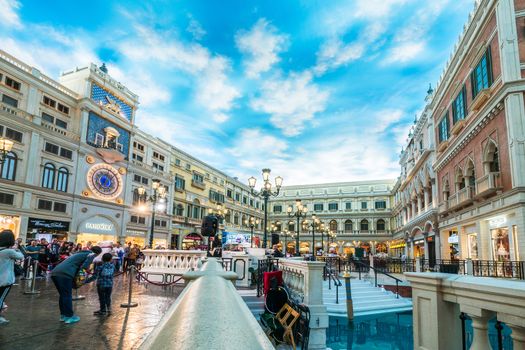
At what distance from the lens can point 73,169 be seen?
25625mm

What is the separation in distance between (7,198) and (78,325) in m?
19.9

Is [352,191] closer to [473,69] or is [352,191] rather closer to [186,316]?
[473,69]

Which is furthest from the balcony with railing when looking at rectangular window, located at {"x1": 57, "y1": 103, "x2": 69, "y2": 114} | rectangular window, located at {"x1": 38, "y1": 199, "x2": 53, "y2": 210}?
rectangular window, located at {"x1": 57, "y1": 103, "x2": 69, "y2": 114}

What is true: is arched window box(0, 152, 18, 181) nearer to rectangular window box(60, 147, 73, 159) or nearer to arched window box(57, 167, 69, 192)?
arched window box(57, 167, 69, 192)

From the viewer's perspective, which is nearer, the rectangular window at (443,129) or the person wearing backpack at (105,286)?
the person wearing backpack at (105,286)

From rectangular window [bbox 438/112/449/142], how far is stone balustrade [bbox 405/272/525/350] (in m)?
22.3

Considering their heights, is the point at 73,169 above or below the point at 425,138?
below

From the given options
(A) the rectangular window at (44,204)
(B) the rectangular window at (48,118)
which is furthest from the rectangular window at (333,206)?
(B) the rectangular window at (48,118)

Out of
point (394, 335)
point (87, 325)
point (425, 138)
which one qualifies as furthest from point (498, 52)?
point (87, 325)

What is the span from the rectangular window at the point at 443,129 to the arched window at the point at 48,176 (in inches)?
1059

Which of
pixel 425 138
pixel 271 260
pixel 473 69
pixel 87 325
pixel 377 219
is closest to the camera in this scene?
pixel 87 325

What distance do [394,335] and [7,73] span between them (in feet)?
84.6

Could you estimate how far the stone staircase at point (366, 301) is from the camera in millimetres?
13314

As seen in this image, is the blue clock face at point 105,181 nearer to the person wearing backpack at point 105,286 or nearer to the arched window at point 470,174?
the person wearing backpack at point 105,286
